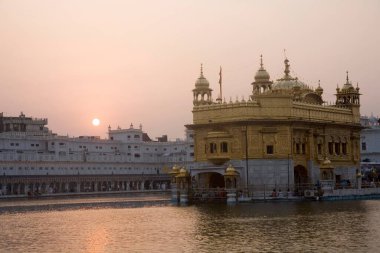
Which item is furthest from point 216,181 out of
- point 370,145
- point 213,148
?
point 370,145

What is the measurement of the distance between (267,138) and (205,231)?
1109 inches

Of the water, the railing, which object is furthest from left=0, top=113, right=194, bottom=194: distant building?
the water

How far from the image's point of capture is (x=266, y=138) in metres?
63.1

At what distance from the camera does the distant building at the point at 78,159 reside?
114500 millimetres

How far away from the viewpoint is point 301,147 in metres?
66.6

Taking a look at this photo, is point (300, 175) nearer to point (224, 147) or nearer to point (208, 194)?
point (224, 147)

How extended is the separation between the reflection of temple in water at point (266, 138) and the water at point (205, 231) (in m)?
11.2

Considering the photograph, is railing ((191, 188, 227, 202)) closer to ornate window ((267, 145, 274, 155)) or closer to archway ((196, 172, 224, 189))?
archway ((196, 172, 224, 189))

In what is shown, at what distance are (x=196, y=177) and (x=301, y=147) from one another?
970 centimetres

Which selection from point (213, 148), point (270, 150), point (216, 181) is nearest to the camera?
point (270, 150)

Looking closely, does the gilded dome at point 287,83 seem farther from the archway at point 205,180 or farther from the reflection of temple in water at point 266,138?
the archway at point 205,180

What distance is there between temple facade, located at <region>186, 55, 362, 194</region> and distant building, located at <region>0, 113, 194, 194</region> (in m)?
51.0

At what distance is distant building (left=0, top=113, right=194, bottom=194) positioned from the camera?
114 meters

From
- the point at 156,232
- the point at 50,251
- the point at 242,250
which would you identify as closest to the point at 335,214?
the point at 156,232
